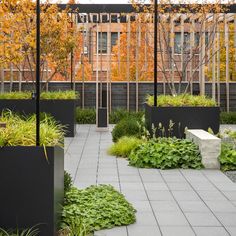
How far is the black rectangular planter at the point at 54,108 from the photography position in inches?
762

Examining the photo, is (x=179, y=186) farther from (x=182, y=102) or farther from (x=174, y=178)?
(x=182, y=102)

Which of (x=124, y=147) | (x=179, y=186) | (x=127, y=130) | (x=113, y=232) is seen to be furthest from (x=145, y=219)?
(x=127, y=130)

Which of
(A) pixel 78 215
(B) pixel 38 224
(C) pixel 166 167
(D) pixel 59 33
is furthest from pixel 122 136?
(B) pixel 38 224

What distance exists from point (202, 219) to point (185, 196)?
166 cm

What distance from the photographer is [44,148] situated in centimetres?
620

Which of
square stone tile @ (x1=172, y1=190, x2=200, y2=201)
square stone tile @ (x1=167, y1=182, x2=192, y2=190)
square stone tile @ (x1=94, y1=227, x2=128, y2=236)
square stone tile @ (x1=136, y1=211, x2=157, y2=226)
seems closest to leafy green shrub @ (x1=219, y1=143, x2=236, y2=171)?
square stone tile @ (x1=167, y1=182, x2=192, y2=190)

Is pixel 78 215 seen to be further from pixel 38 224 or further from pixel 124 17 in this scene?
pixel 124 17

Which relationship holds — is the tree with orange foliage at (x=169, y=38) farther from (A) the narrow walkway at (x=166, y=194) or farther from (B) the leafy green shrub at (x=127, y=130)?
(A) the narrow walkway at (x=166, y=194)

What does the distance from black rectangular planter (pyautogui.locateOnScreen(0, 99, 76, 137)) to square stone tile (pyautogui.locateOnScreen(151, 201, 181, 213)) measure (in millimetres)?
10476

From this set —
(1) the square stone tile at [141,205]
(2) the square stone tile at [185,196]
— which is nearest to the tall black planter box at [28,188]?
(1) the square stone tile at [141,205]

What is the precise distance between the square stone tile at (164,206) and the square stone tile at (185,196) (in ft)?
1.15

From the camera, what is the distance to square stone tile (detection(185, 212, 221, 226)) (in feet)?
25.5

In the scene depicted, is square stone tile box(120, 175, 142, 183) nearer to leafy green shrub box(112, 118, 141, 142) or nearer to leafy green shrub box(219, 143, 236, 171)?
leafy green shrub box(219, 143, 236, 171)

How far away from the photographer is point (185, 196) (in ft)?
31.7
